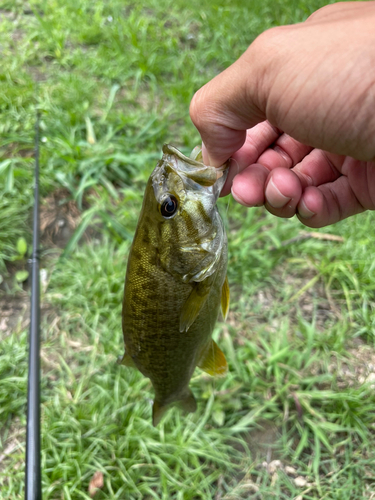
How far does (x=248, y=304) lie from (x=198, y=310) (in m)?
1.59

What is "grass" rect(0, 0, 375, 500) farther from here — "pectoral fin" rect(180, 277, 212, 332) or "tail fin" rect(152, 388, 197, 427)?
"pectoral fin" rect(180, 277, 212, 332)

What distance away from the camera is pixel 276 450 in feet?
7.78

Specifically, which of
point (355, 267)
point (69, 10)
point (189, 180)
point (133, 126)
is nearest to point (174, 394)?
point (189, 180)

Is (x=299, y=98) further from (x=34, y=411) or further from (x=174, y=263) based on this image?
(x=34, y=411)

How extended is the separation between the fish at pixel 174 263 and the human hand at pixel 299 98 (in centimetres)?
19

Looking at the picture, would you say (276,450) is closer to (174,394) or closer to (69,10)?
(174,394)

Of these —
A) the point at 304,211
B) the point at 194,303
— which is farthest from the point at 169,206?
the point at 304,211

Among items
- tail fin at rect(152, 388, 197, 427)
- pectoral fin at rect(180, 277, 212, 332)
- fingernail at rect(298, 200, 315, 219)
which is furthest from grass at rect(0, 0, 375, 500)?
pectoral fin at rect(180, 277, 212, 332)

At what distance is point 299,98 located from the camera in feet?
3.87

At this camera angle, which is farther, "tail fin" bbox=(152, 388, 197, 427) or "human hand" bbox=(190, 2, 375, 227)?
"tail fin" bbox=(152, 388, 197, 427)

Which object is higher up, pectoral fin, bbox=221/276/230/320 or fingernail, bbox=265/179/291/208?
fingernail, bbox=265/179/291/208

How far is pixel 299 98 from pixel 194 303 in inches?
32.1

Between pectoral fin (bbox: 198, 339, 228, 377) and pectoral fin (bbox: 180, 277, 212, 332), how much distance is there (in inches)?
13.2

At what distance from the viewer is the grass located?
7.47 ft
